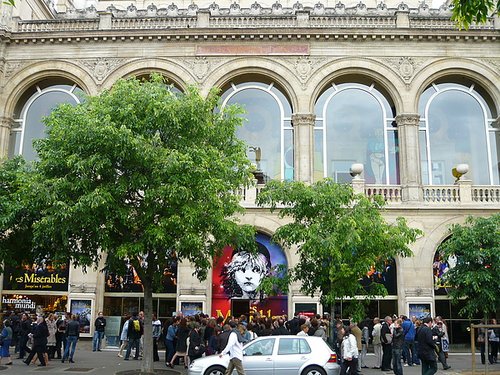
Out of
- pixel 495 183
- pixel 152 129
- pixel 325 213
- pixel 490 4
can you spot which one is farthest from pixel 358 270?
pixel 495 183

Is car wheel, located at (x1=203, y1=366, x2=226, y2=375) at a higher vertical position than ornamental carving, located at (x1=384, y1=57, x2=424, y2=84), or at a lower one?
→ lower

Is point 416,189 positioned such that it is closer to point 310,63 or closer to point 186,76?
point 310,63

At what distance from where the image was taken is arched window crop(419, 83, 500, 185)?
26703 millimetres

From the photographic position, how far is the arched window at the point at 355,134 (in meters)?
26.6

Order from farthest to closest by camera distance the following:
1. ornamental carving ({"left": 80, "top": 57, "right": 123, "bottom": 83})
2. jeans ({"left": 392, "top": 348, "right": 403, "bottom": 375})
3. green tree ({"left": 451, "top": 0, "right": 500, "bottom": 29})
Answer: ornamental carving ({"left": 80, "top": 57, "right": 123, "bottom": 83}) → jeans ({"left": 392, "top": 348, "right": 403, "bottom": 375}) → green tree ({"left": 451, "top": 0, "right": 500, "bottom": 29})

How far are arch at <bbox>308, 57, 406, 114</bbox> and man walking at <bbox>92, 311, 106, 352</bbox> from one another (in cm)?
1367

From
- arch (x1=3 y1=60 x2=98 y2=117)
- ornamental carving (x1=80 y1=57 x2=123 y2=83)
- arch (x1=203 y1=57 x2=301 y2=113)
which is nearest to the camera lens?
arch (x1=203 y1=57 x2=301 y2=113)

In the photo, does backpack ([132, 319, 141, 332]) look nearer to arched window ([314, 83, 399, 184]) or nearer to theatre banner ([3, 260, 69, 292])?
theatre banner ([3, 260, 69, 292])

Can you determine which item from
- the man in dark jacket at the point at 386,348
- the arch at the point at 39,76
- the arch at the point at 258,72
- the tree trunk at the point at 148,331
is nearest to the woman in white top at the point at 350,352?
the man in dark jacket at the point at 386,348

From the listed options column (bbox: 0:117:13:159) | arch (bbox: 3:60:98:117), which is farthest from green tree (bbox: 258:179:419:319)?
column (bbox: 0:117:13:159)

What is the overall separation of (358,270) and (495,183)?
12968 mm

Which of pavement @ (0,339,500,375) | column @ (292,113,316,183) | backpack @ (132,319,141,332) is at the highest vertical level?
column @ (292,113,316,183)

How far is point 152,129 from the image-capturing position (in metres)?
16.5

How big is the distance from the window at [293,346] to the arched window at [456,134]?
1476cm
